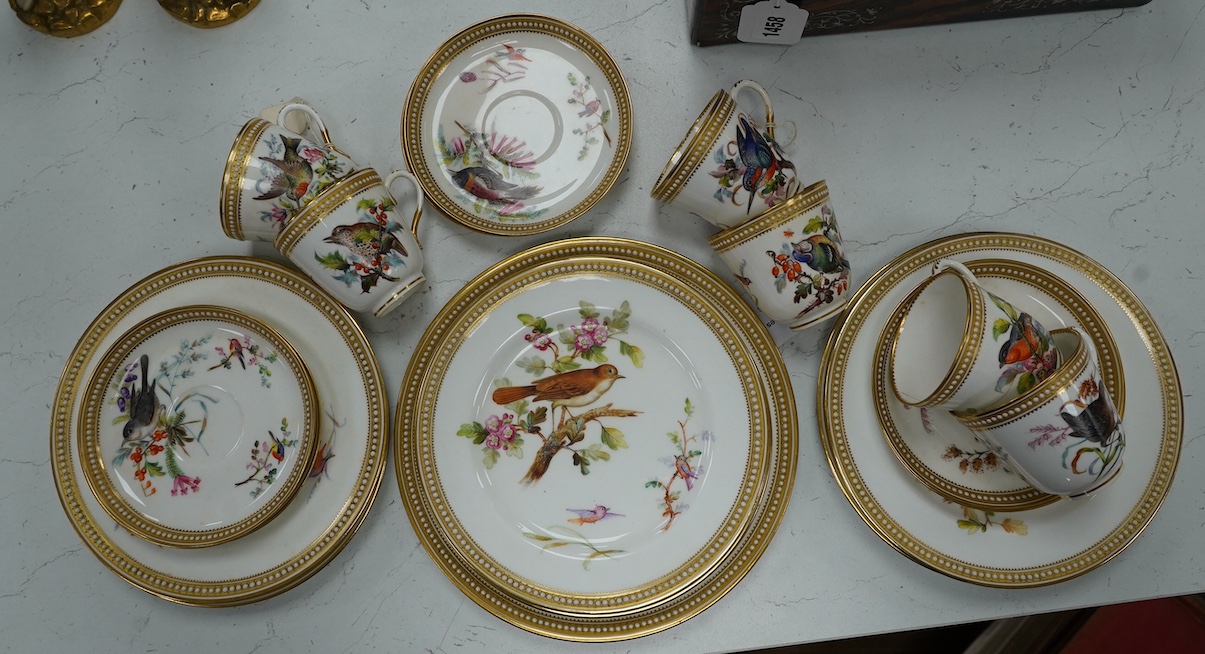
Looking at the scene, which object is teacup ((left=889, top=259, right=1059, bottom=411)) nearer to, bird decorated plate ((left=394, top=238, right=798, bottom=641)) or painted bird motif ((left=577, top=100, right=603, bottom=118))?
bird decorated plate ((left=394, top=238, right=798, bottom=641))

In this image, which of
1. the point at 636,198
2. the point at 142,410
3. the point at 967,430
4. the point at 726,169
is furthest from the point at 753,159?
the point at 142,410

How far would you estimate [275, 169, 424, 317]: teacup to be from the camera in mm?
716

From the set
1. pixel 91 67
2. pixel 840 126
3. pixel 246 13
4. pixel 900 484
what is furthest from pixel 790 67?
pixel 91 67

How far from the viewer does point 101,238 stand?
34.1 inches

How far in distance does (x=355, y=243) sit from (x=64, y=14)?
0.47 meters

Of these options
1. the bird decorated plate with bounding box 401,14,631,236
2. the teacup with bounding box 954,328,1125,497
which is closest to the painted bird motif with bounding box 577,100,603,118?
the bird decorated plate with bounding box 401,14,631,236

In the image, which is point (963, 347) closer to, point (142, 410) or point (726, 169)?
point (726, 169)

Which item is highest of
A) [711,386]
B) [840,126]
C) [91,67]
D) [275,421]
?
[840,126]

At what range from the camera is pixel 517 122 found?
0.84 m

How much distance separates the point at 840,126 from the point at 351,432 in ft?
2.08

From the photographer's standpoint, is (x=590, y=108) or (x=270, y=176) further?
(x=590, y=108)

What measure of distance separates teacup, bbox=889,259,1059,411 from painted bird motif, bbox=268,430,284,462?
62 cm

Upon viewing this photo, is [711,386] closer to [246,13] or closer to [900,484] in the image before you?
[900,484]

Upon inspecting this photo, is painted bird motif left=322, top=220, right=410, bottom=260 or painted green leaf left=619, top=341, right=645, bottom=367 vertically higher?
painted bird motif left=322, top=220, right=410, bottom=260
